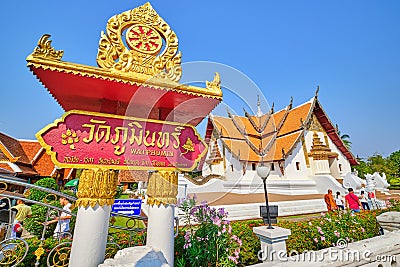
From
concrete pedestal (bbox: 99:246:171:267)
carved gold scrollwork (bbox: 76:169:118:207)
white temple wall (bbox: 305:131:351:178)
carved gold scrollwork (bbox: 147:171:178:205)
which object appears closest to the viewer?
concrete pedestal (bbox: 99:246:171:267)

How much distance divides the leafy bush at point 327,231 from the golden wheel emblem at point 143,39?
488cm

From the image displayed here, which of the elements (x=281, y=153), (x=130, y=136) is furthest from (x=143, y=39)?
(x=281, y=153)

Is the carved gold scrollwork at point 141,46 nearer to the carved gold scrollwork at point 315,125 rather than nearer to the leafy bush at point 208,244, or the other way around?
the leafy bush at point 208,244

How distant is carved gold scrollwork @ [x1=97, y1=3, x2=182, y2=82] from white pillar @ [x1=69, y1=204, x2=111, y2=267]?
1.77m

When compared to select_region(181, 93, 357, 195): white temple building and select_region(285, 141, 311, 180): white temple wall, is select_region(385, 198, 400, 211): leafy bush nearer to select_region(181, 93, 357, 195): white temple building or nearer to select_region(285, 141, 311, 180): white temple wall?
select_region(181, 93, 357, 195): white temple building

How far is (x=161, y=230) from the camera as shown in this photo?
2621mm

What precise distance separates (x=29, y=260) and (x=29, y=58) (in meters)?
3.65

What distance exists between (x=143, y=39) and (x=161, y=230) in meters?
2.61

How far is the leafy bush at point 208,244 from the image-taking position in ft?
11.6

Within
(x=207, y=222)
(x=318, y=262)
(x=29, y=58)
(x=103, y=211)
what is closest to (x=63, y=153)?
(x=103, y=211)

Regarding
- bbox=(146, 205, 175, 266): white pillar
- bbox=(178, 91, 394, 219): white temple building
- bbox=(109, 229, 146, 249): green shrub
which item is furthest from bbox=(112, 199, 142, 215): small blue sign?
bbox=(178, 91, 394, 219): white temple building

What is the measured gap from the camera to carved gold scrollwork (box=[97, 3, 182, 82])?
2637 millimetres

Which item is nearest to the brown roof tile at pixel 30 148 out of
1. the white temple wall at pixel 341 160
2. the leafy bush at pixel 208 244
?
the leafy bush at pixel 208 244

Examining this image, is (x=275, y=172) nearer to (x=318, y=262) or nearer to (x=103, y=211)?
(x=318, y=262)
